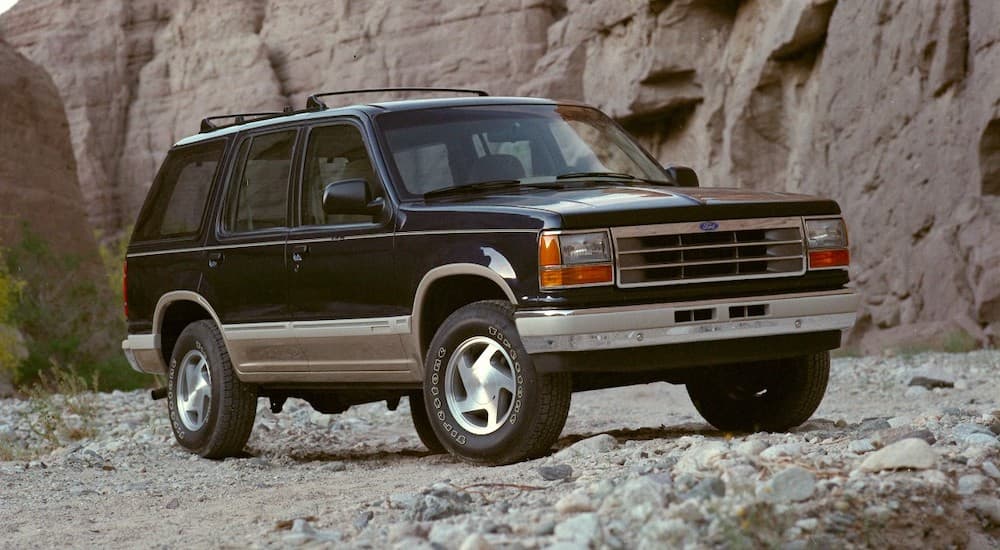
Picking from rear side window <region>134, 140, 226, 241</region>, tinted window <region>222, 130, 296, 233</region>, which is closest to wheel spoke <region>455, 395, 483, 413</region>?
tinted window <region>222, 130, 296, 233</region>

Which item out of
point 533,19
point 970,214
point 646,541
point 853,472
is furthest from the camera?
point 533,19

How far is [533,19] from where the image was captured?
48.3m

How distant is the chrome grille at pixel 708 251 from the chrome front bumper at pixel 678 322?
0.14 meters

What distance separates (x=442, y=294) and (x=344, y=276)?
0.67m

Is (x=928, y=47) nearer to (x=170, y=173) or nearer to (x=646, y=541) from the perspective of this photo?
(x=170, y=173)

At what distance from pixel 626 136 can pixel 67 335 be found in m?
19.3

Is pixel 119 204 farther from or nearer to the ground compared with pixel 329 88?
nearer to the ground

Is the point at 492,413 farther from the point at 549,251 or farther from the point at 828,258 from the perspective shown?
the point at 828,258

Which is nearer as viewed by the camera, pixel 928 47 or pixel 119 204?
pixel 928 47

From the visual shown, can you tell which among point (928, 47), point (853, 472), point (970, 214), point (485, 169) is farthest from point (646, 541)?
point (928, 47)

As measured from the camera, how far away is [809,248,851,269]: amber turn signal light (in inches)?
300

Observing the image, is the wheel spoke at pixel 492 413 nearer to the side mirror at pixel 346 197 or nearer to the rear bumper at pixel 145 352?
the side mirror at pixel 346 197

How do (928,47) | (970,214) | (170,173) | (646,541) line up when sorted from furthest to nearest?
(928,47) → (970,214) → (170,173) → (646,541)

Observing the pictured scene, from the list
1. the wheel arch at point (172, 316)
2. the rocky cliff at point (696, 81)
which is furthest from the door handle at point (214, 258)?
the rocky cliff at point (696, 81)
